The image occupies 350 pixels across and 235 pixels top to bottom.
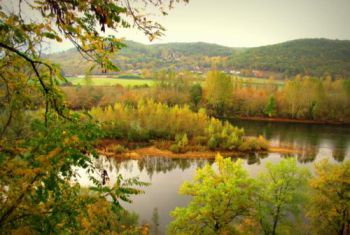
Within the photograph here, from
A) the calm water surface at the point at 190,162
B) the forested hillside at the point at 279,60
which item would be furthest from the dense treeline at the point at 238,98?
the forested hillside at the point at 279,60

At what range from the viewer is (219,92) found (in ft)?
197

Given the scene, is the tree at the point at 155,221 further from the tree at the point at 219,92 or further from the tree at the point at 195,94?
the tree at the point at 195,94

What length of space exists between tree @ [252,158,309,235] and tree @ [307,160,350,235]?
3.78ft

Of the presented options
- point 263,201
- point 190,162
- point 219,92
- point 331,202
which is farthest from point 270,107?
point 263,201

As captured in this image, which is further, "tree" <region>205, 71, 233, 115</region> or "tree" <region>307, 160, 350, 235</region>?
"tree" <region>205, 71, 233, 115</region>

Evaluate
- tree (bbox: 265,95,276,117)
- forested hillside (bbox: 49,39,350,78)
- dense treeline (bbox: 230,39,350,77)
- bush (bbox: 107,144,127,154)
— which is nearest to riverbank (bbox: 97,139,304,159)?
bush (bbox: 107,144,127,154)

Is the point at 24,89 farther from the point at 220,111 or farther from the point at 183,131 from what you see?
the point at 220,111

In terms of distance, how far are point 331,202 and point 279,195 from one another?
3.17 meters

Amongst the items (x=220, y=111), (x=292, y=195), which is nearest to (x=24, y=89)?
(x=292, y=195)

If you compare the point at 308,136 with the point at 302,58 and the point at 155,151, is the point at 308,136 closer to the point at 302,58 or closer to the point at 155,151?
the point at 155,151

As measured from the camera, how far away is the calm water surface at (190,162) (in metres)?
19.5

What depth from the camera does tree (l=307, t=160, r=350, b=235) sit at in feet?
51.5

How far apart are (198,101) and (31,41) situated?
59465 millimetres

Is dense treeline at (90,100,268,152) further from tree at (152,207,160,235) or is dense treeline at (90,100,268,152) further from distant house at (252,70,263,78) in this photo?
distant house at (252,70,263,78)
